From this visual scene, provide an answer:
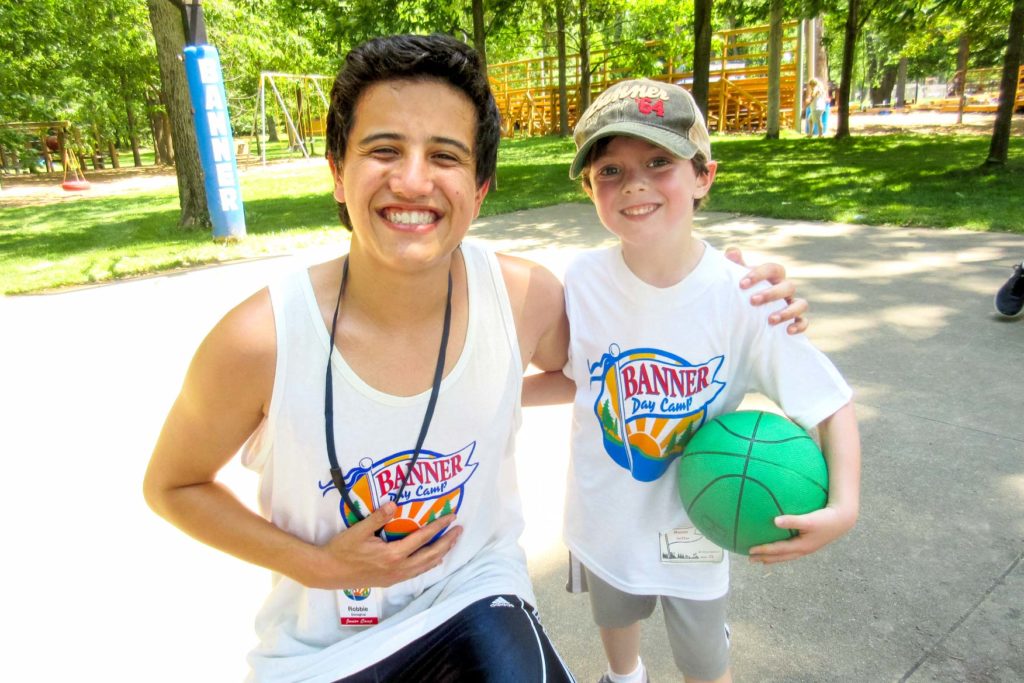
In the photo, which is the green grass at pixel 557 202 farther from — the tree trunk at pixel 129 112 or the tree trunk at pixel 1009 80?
the tree trunk at pixel 129 112

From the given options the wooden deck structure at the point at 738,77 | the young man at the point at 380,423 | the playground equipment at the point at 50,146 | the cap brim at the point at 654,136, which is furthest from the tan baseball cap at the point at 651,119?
the playground equipment at the point at 50,146

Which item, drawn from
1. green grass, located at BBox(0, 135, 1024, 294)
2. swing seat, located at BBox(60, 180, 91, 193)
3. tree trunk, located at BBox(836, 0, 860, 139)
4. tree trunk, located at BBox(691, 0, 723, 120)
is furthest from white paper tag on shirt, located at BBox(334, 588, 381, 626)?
swing seat, located at BBox(60, 180, 91, 193)

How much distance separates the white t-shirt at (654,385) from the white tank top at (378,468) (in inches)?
10.9

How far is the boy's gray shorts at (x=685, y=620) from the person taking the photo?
191cm

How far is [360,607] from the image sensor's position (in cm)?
159

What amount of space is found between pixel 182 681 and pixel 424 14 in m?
13.8

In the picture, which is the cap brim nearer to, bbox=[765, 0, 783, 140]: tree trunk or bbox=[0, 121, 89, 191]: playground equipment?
bbox=[765, 0, 783, 140]: tree trunk

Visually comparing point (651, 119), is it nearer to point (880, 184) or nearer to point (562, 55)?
point (880, 184)

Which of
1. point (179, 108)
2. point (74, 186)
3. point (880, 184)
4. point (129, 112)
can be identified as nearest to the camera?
point (179, 108)

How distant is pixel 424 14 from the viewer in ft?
45.9

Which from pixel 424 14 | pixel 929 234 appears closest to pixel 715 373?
pixel 929 234

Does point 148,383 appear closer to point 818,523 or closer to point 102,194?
point 818,523

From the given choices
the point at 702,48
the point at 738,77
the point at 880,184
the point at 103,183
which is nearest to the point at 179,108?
the point at 702,48

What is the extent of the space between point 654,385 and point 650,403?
0.05 metres
